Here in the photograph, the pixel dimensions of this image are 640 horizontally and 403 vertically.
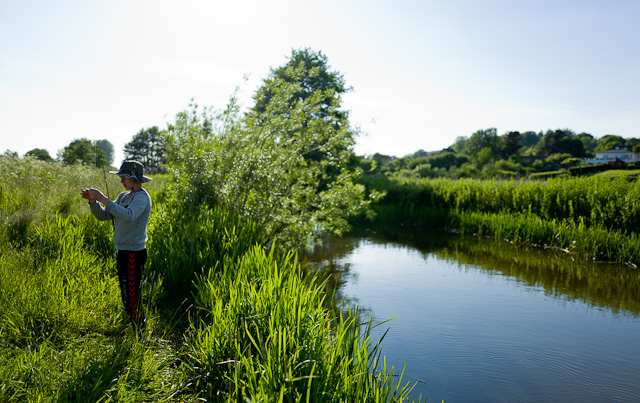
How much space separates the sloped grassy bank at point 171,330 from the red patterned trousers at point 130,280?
0.18 meters

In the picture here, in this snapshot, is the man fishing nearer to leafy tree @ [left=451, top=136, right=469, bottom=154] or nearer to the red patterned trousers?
the red patterned trousers

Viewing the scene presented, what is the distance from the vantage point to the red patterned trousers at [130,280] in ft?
15.5

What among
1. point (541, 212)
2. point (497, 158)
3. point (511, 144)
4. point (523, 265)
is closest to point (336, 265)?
point (523, 265)

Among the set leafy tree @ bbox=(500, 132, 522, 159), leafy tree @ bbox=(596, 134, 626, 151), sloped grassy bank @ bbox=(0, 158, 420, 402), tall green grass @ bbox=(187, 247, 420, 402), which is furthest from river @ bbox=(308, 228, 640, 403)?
leafy tree @ bbox=(596, 134, 626, 151)

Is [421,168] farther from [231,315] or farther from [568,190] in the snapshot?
[231,315]

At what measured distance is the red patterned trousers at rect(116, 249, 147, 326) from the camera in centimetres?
473

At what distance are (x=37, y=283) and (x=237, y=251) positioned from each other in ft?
8.69

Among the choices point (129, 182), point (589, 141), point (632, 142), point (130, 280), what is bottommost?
point (130, 280)

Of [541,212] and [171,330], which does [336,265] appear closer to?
[171,330]

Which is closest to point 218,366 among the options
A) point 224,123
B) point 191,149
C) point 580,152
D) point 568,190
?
point 191,149

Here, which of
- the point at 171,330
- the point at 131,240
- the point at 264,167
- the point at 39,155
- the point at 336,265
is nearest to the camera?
the point at 131,240

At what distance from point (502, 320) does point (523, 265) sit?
4973 mm

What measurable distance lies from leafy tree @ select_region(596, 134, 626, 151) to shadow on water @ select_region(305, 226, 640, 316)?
130169 millimetres

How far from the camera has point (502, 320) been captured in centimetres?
775
